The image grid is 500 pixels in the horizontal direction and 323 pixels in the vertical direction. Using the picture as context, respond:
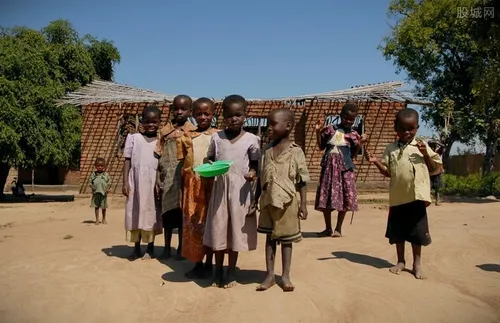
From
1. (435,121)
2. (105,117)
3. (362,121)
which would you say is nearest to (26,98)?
(105,117)

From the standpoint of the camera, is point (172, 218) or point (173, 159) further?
point (172, 218)

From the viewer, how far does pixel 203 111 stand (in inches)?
183

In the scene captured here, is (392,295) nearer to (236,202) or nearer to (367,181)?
(236,202)

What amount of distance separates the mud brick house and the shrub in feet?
10.8

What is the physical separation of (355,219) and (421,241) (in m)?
4.26

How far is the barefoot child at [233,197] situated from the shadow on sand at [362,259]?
1.44m

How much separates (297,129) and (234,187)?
461 inches

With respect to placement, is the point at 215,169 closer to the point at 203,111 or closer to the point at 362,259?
the point at 203,111

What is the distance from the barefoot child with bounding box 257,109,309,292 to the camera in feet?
13.0

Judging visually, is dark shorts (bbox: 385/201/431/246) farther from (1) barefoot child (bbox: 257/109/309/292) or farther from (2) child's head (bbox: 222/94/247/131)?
(2) child's head (bbox: 222/94/247/131)

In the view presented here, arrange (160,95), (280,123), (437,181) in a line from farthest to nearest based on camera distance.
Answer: (160,95), (437,181), (280,123)

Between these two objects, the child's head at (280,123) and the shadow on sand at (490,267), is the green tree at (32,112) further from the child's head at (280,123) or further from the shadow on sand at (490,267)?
the shadow on sand at (490,267)

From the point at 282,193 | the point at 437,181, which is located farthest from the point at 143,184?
the point at 437,181

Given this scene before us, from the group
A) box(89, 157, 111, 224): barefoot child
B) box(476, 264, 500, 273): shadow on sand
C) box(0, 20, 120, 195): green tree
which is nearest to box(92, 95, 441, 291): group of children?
box(476, 264, 500, 273): shadow on sand
